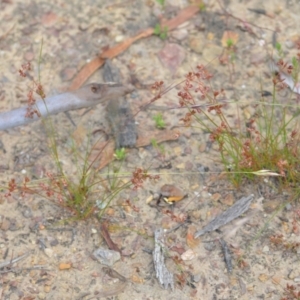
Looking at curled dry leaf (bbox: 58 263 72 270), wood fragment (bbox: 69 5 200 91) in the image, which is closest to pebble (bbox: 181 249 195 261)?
curled dry leaf (bbox: 58 263 72 270)

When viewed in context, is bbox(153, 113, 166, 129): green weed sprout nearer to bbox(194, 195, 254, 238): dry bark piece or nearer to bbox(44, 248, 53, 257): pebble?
bbox(194, 195, 254, 238): dry bark piece

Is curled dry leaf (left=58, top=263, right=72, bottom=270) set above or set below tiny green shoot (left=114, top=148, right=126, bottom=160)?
below

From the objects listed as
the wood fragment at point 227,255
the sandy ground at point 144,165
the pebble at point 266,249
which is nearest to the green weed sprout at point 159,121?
the sandy ground at point 144,165

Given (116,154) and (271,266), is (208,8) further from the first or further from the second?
(271,266)

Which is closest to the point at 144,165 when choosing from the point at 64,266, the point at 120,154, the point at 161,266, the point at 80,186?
the point at 120,154

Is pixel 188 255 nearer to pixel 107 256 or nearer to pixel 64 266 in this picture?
pixel 107 256

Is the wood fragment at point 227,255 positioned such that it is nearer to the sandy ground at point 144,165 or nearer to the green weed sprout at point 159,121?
the sandy ground at point 144,165
